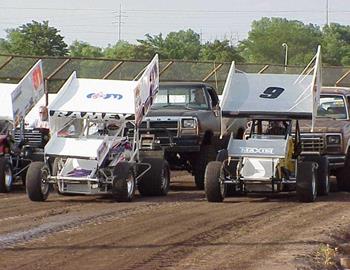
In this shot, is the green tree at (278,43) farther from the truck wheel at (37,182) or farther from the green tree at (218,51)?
the truck wheel at (37,182)

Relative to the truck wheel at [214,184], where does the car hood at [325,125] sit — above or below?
above

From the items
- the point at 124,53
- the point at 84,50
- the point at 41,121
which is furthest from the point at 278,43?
the point at 41,121

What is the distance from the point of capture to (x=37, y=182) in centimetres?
1652

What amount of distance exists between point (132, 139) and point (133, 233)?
5.43 meters

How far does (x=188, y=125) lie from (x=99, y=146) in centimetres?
350

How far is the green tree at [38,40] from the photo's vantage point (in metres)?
67.2

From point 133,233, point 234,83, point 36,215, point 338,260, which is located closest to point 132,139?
point 234,83

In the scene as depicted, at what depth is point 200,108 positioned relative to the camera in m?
20.7

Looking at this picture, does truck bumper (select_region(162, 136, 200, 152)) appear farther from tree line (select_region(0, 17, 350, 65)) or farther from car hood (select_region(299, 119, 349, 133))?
tree line (select_region(0, 17, 350, 65))

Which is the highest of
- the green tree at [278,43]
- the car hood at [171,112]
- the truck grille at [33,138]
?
the green tree at [278,43]

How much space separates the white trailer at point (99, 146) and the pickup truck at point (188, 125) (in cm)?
130

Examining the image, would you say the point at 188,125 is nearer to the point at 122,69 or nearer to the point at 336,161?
the point at 336,161

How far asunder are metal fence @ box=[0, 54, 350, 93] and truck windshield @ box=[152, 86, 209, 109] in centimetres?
1274

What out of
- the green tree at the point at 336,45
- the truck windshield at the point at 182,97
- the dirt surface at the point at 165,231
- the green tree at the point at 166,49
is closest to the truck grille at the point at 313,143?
the dirt surface at the point at 165,231
